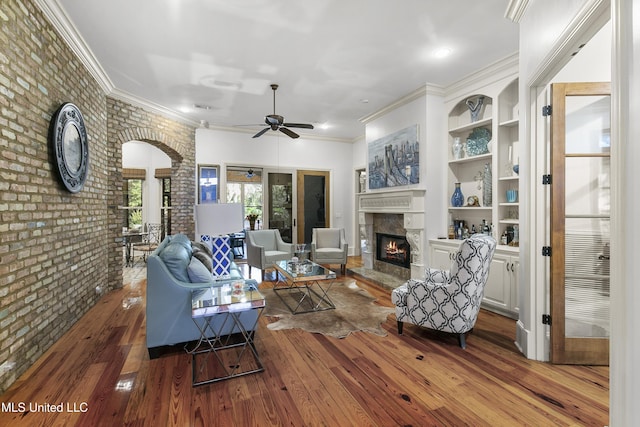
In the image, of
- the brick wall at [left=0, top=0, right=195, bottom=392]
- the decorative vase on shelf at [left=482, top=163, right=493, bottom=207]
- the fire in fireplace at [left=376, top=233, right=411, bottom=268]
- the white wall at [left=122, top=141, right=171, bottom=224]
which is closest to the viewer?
the brick wall at [left=0, top=0, right=195, bottom=392]

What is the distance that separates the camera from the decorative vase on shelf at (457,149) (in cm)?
447

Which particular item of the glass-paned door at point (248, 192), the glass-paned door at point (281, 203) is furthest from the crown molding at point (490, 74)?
the glass-paned door at point (248, 192)

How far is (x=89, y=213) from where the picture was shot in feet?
12.3

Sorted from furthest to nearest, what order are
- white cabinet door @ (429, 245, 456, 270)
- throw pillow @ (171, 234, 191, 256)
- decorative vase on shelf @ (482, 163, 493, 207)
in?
white cabinet door @ (429, 245, 456, 270), decorative vase on shelf @ (482, 163, 493, 207), throw pillow @ (171, 234, 191, 256)

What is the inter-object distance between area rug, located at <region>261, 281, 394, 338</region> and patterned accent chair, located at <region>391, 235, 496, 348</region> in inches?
19.7

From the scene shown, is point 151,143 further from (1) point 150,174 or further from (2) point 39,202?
(1) point 150,174

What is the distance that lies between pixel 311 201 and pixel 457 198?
3776 mm

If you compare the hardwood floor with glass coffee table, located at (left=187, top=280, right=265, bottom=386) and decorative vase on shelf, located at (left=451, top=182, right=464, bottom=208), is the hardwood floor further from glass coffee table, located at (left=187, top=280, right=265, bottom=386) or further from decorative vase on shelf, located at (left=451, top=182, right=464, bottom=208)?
decorative vase on shelf, located at (left=451, top=182, right=464, bottom=208)

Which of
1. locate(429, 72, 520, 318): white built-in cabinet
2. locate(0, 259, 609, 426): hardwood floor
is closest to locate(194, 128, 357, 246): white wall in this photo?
locate(429, 72, 520, 318): white built-in cabinet

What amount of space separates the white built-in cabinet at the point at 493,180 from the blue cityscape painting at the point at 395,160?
19.9 inches

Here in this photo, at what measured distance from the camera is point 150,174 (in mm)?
8312

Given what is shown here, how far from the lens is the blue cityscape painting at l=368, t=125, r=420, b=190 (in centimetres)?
470

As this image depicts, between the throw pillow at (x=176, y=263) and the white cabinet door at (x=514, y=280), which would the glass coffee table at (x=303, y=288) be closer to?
the throw pillow at (x=176, y=263)

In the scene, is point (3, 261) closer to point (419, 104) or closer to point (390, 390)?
point (390, 390)
